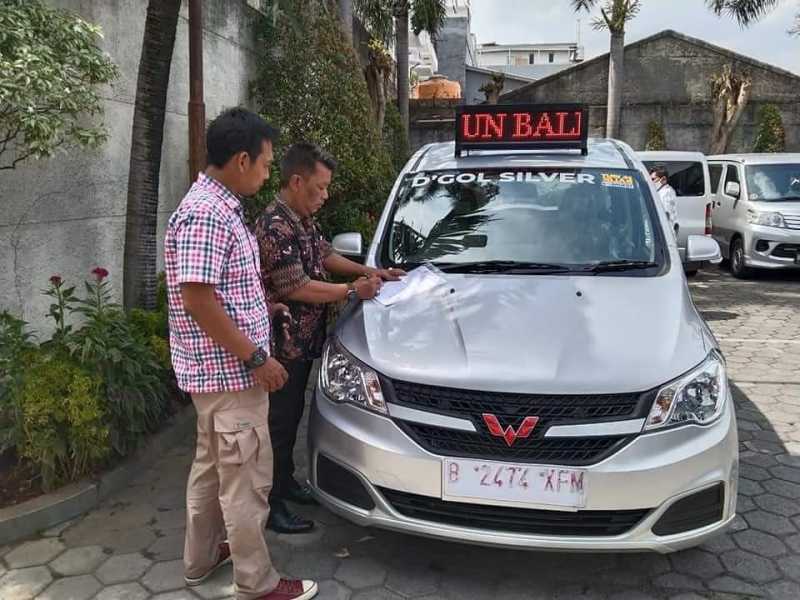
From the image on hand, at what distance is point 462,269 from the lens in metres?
3.44

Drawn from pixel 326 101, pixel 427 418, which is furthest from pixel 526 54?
pixel 427 418

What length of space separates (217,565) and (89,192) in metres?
3.17

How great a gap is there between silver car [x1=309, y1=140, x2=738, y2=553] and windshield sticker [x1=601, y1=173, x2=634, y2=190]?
85 centimetres

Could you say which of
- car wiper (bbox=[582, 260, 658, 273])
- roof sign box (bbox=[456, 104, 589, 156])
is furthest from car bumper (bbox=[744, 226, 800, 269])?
car wiper (bbox=[582, 260, 658, 273])

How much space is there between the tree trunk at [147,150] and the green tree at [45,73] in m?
0.61

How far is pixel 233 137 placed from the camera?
7.70ft

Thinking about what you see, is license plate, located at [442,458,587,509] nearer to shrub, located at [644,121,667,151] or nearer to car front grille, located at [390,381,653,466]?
car front grille, located at [390,381,653,466]

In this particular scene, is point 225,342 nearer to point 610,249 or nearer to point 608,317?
point 608,317

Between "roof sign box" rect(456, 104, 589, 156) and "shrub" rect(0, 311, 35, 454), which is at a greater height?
"roof sign box" rect(456, 104, 589, 156)

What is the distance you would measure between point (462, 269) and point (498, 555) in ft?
4.29

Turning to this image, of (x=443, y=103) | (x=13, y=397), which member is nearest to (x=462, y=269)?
(x=13, y=397)

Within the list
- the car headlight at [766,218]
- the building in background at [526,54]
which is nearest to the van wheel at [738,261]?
A: the car headlight at [766,218]

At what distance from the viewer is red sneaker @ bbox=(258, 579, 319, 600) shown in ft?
8.68

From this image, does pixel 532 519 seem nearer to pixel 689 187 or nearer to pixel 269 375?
pixel 269 375
